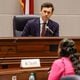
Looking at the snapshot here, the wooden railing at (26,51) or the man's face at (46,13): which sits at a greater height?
the man's face at (46,13)

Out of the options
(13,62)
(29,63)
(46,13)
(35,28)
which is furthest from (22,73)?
(46,13)

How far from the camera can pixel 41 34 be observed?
3.96m

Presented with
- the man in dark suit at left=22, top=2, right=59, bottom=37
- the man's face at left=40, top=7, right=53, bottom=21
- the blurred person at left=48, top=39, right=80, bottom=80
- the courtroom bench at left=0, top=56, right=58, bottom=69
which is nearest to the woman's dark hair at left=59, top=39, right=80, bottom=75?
the blurred person at left=48, top=39, right=80, bottom=80

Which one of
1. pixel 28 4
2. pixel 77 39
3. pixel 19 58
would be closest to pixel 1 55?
pixel 19 58

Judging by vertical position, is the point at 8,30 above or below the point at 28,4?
below

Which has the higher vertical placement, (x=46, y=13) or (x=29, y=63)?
(x=46, y=13)

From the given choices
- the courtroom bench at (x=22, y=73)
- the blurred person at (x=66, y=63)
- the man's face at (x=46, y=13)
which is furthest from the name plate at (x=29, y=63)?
the man's face at (x=46, y=13)

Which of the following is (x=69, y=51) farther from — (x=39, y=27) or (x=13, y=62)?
(x=39, y=27)

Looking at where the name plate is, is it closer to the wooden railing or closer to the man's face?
the wooden railing

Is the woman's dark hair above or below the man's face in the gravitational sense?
below

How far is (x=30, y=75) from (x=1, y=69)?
0.36 meters

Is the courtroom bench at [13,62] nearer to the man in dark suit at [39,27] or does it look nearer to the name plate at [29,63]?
the name plate at [29,63]

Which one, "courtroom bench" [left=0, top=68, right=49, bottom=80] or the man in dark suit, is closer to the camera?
"courtroom bench" [left=0, top=68, right=49, bottom=80]

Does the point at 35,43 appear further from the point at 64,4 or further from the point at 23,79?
the point at 64,4
